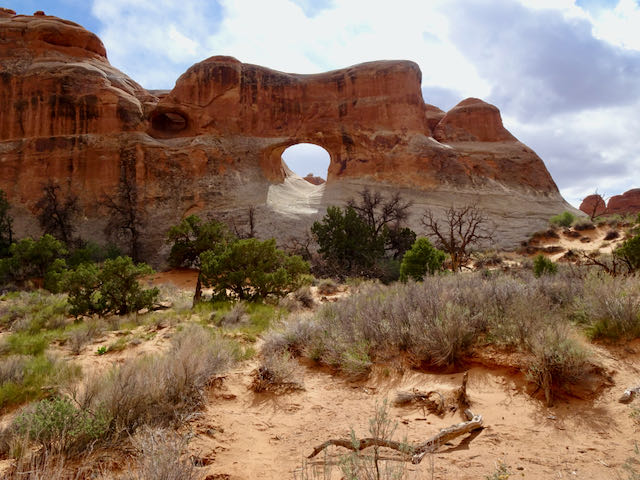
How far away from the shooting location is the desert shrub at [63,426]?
2537mm

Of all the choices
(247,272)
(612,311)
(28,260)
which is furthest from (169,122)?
(612,311)

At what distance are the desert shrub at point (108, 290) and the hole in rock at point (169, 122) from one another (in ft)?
77.0

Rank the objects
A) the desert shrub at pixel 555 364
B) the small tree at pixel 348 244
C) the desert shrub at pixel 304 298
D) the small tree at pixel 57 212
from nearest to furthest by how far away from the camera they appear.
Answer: the desert shrub at pixel 555 364
the desert shrub at pixel 304 298
the small tree at pixel 348 244
the small tree at pixel 57 212

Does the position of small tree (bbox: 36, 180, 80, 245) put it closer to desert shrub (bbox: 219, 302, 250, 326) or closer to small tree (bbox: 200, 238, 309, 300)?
small tree (bbox: 200, 238, 309, 300)

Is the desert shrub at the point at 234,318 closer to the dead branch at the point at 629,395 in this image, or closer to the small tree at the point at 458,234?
the dead branch at the point at 629,395

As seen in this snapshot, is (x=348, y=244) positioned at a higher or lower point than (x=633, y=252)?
lower

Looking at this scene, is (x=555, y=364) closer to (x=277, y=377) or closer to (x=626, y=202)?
(x=277, y=377)

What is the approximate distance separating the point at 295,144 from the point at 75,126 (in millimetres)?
15963

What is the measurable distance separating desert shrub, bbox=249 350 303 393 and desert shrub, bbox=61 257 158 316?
20.2 feet

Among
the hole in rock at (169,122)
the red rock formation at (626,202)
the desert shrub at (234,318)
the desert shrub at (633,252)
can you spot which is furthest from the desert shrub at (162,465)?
the red rock formation at (626,202)

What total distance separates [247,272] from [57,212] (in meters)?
20.0

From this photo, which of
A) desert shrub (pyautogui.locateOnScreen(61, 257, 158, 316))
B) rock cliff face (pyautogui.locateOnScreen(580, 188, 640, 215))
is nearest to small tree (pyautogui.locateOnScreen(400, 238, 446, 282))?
desert shrub (pyautogui.locateOnScreen(61, 257, 158, 316))

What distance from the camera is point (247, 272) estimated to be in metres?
9.73

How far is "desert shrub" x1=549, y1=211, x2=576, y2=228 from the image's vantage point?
955 inches
